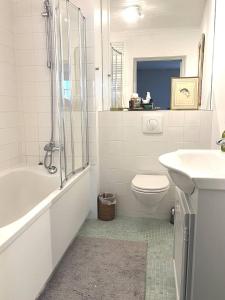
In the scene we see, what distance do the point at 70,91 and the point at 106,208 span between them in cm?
127

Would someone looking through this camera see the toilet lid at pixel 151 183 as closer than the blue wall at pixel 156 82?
Yes

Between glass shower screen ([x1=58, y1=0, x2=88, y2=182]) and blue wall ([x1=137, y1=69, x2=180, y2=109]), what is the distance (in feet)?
3.34

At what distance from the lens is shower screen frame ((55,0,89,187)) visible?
1876 millimetres

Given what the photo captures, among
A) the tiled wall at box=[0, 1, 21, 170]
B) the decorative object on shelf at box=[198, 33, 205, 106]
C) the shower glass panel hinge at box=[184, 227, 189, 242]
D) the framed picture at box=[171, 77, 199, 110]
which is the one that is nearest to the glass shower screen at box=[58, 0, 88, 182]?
the tiled wall at box=[0, 1, 21, 170]

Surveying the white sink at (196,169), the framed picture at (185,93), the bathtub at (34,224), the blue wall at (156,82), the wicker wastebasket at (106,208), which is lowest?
the wicker wastebasket at (106,208)

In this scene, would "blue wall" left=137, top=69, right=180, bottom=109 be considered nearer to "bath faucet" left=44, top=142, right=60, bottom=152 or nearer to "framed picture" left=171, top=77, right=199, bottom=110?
"framed picture" left=171, top=77, right=199, bottom=110

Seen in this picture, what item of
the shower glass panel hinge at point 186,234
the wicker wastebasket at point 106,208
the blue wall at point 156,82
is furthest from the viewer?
the blue wall at point 156,82

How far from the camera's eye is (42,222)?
1.46 meters

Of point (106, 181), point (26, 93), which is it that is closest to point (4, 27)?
point (26, 93)

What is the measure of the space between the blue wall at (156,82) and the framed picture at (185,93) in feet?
1.59

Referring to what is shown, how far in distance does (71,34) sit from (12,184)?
1.50 metres

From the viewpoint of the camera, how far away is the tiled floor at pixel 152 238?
159 centimetres

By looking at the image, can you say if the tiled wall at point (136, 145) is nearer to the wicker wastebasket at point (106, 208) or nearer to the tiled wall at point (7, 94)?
the wicker wastebasket at point (106, 208)

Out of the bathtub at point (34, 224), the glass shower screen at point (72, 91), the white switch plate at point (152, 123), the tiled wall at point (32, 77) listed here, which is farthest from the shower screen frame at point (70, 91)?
the white switch plate at point (152, 123)
